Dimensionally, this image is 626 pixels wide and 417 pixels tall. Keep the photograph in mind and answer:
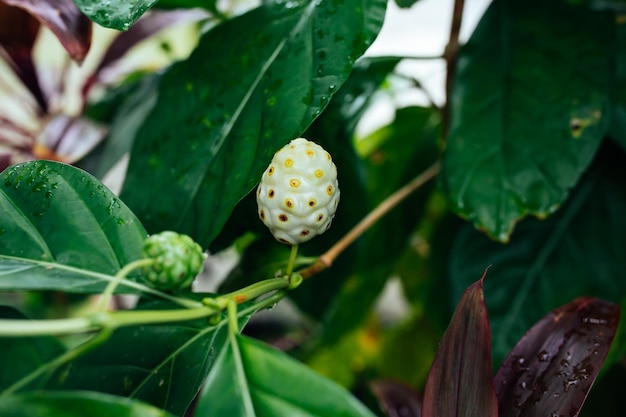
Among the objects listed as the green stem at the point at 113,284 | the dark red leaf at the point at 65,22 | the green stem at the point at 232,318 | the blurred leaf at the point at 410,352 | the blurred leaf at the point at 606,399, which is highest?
the dark red leaf at the point at 65,22

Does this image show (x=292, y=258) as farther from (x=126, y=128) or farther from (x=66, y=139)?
(x=66, y=139)

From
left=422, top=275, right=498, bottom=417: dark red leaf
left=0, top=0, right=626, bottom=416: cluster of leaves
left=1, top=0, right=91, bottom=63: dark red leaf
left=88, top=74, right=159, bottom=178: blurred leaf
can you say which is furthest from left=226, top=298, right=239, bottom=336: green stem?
left=88, top=74, right=159, bottom=178: blurred leaf

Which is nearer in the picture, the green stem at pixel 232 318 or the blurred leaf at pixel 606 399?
the green stem at pixel 232 318

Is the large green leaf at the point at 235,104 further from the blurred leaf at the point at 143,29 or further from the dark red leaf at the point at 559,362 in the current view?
the blurred leaf at the point at 143,29

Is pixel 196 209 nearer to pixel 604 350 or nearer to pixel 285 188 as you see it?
pixel 285 188

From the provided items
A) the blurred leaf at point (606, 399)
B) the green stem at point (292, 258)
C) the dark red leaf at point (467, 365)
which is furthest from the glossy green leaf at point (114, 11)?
the blurred leaf at point (606, 399)

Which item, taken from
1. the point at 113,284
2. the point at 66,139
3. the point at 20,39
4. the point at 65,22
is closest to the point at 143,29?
the point at 20,39

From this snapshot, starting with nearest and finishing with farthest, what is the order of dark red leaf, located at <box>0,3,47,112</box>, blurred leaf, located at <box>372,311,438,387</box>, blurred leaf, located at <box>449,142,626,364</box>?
blurred leaf, located at <box>449,142,626,364</box>, dark red leaf, located at <box>0,3,47,112</box>, blurred leaf, located at <box>372,311,438,387</box>

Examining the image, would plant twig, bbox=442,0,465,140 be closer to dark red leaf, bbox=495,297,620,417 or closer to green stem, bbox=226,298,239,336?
dark red leaf, bbox=495,297,620,417

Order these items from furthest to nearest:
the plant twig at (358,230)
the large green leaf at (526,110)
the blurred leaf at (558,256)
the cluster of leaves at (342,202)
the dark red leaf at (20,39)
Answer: the dark red leaf at (20,39) < the blurred leaf at (558,256) < the large green leaf at (526,110) < the plant twig at (358,230) < the cluster of leaves at (342,202)
